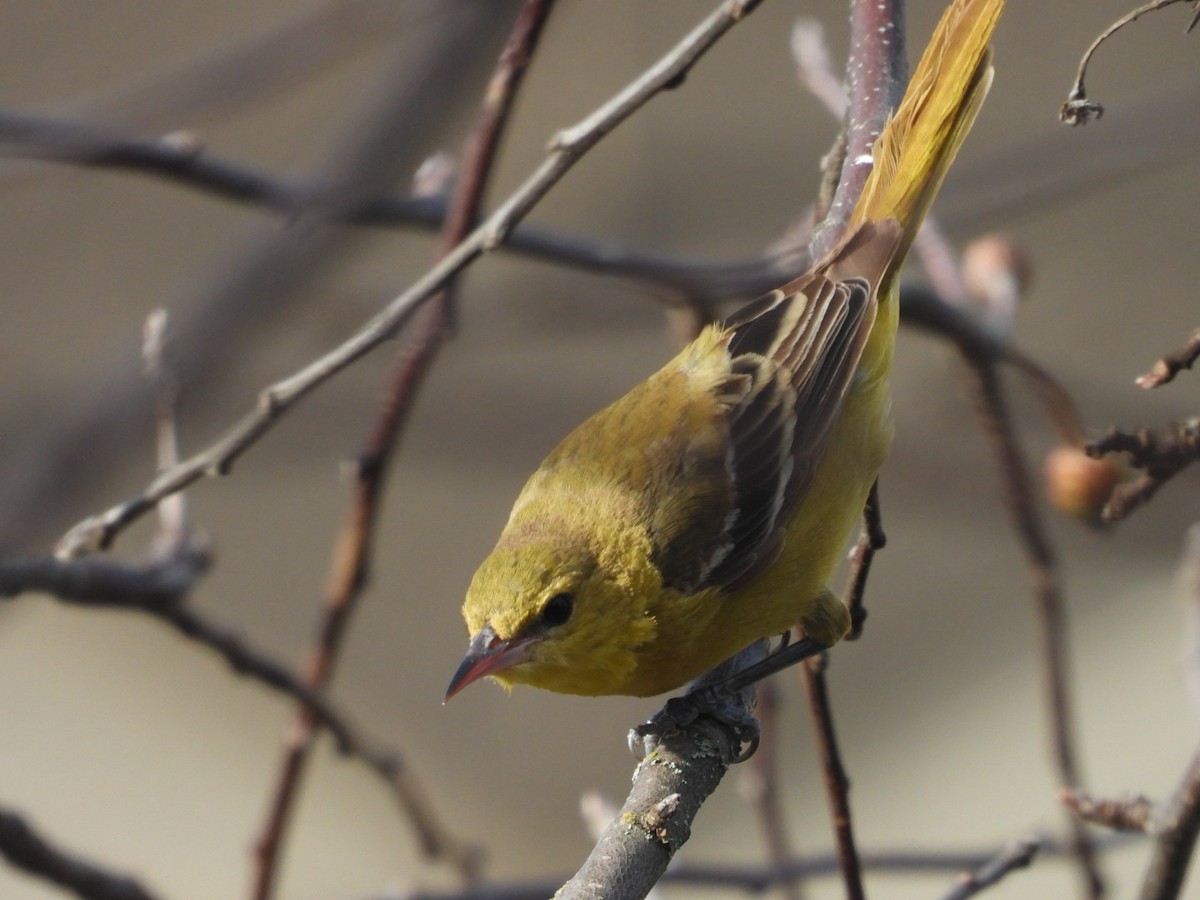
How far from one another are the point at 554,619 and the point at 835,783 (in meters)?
0.73

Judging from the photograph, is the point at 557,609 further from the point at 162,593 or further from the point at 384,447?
the point at 162,593

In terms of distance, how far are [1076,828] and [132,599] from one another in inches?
84.5

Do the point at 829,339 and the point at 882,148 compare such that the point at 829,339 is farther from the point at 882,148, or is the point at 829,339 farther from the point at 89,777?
the point at 89,777

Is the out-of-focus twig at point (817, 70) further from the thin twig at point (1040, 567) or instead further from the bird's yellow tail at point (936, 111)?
the thin twig at point (1040, 567)

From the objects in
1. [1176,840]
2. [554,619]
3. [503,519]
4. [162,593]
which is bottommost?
[1176,840]

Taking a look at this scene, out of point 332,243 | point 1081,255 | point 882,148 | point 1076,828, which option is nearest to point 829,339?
point 882,148

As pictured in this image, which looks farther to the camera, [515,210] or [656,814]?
[515,210]

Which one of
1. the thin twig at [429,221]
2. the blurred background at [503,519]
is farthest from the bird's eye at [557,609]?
the blurred background at [503,519]

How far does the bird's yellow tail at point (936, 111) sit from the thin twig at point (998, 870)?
145 centimetres

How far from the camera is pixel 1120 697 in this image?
755cm

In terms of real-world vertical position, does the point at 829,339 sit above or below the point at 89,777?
below

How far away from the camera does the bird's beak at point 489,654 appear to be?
288cm

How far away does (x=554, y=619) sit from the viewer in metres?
3.01

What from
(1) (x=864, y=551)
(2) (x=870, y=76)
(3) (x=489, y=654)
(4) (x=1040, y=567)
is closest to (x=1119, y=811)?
(1) (x=864, y=551)
